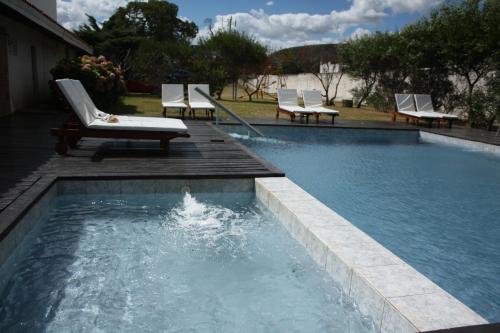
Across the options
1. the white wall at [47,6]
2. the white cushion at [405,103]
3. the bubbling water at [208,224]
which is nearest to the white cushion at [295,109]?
the white cushion at [405,103]

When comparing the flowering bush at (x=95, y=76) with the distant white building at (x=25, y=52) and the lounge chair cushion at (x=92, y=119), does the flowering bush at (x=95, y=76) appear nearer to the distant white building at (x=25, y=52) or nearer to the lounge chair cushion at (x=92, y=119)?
the distant white building at (x=25, y=52)

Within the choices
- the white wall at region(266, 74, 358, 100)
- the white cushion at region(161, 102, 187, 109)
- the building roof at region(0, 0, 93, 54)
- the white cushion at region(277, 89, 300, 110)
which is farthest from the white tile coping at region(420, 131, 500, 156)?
the building roof at region(0, 0, 93, 54)

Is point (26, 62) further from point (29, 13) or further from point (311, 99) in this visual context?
point (311, 99)

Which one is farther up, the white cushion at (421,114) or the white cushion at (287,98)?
the white cushion at (287,98)

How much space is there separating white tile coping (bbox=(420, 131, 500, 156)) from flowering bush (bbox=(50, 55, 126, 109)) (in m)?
9.24

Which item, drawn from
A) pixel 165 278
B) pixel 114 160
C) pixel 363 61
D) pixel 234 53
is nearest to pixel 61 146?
pixel 114 160

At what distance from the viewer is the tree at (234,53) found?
22625mm

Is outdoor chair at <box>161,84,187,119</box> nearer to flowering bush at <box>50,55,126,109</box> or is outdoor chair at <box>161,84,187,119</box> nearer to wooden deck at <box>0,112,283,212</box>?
flowering bush at <box>50,55,126,109</box>

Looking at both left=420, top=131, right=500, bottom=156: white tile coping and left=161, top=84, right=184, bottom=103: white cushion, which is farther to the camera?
left=161, top=84, right=184, bottom=103: white cushion

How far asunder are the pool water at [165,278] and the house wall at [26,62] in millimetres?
7635

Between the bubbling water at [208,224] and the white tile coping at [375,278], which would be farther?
the bubbling water at [208,224]

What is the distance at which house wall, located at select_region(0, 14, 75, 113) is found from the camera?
1014cm

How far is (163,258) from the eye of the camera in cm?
335

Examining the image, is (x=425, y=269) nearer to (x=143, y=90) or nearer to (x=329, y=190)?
(x=329, y=190)
